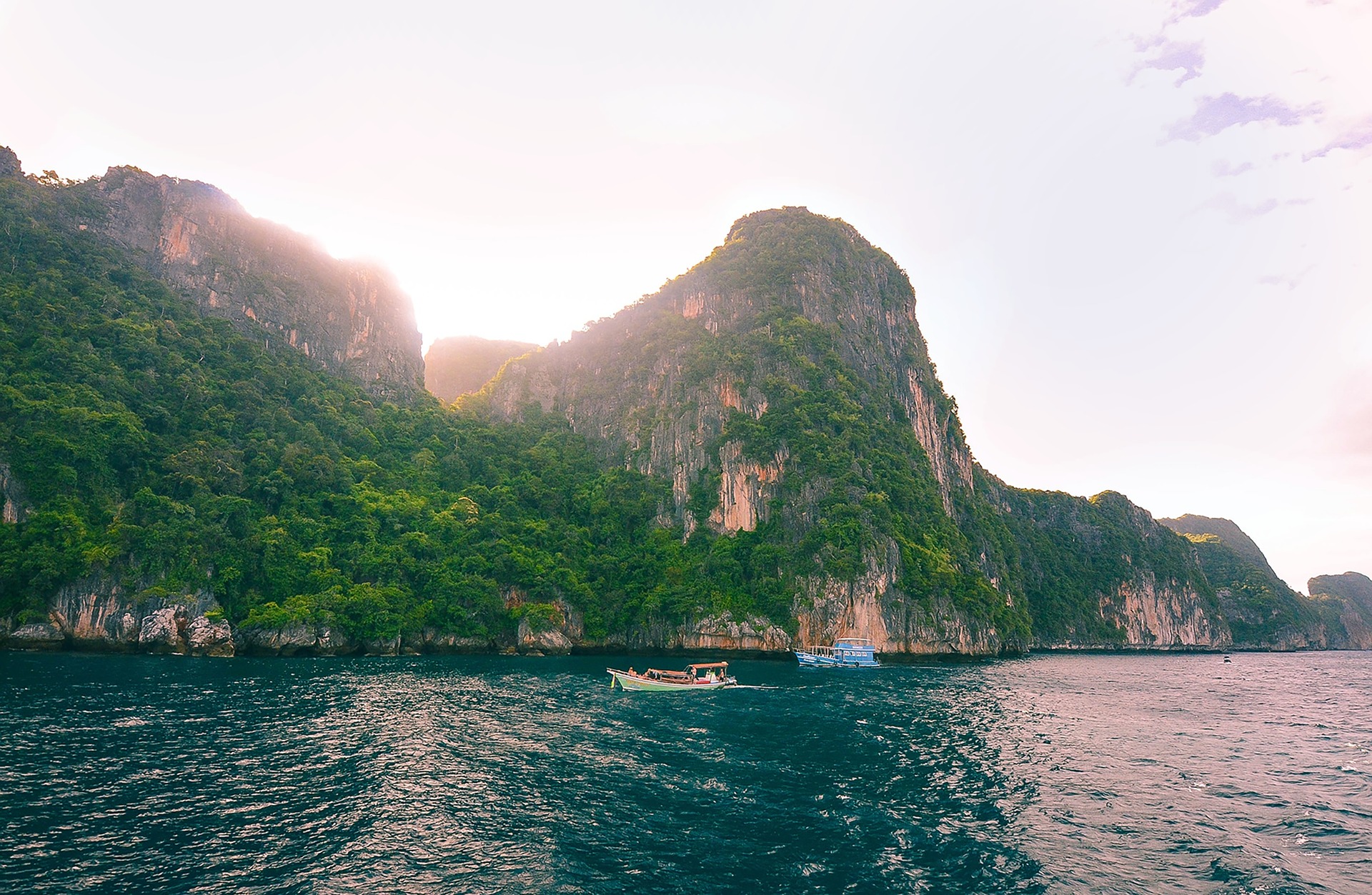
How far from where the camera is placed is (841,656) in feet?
246

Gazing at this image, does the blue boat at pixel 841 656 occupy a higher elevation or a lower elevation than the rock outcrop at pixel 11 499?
lower

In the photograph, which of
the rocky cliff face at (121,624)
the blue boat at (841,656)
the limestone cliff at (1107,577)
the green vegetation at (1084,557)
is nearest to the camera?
the rocky cliff face at (121,624)

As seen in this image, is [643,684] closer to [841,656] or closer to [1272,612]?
[841,656]

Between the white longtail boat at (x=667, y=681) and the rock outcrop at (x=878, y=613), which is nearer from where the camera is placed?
the white longtail boat at (x=667, y=681)

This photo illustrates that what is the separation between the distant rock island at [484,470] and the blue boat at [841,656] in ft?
18.1

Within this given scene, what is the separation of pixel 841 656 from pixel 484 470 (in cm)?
6656

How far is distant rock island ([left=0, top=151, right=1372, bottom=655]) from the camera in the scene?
6194 centimetres

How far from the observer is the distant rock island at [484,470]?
61938 mm

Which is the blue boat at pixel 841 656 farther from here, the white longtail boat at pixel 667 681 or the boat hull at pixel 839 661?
the white longtail boat at pixel 667 681

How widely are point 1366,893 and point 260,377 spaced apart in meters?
115

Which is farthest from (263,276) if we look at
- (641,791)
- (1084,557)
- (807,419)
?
(1084,557)

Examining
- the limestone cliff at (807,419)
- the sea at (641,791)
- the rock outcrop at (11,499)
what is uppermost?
the limestone cliff at (807,419)

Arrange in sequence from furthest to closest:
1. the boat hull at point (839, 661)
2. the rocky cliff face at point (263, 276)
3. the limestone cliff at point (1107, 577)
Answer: the limestone cliff at point (1107, 577) → the rocky cliff face at point (263, 276) → the boat hull at point (839, 661)

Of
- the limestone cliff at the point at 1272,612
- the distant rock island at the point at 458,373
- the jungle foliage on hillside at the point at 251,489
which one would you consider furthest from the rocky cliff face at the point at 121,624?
the limestone cliff at the point at 1272,612
